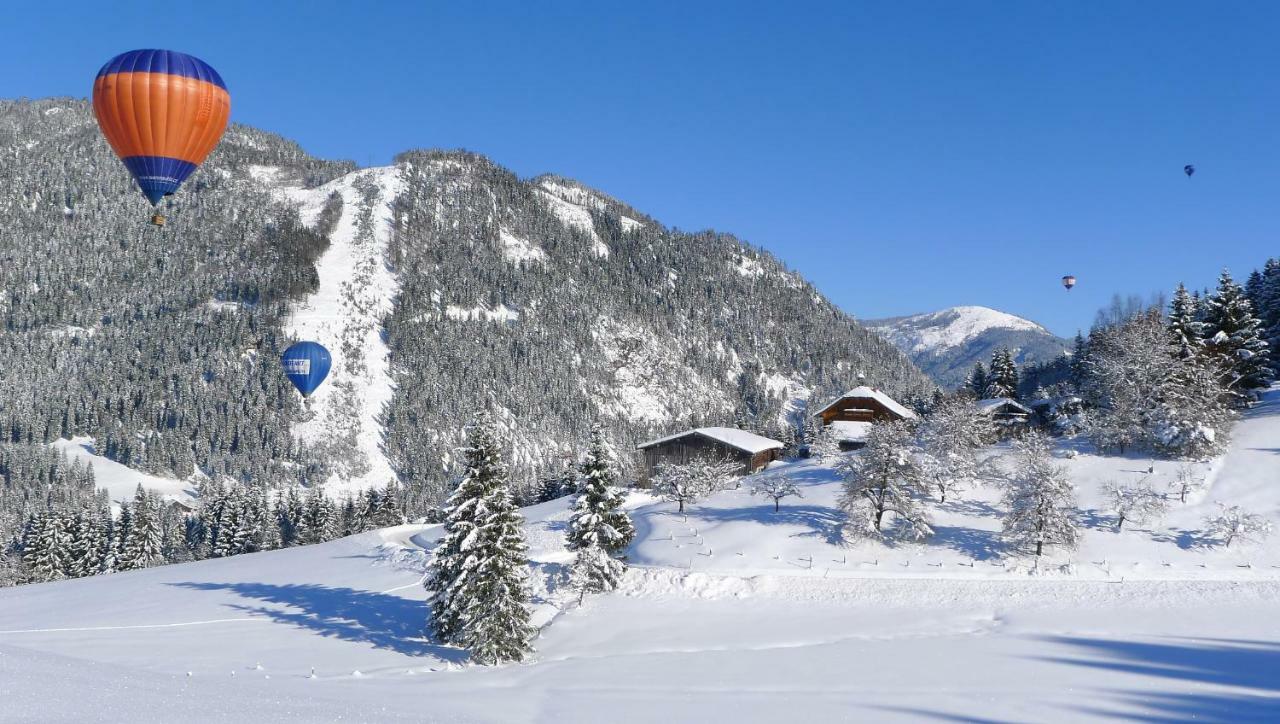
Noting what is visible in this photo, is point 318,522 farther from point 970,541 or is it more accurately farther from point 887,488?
point 970,541

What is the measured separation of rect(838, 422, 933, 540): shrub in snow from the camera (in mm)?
41094

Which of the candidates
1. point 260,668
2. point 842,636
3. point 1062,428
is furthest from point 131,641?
point 1062,428

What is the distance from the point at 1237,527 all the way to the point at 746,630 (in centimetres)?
2693

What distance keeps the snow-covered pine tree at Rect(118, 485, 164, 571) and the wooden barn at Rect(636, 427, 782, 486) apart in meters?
47.1

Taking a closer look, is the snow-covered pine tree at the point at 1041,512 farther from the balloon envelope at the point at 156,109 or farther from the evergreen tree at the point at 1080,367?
the balloon envelope at the point at 156,109

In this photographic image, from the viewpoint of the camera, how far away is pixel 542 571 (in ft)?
133

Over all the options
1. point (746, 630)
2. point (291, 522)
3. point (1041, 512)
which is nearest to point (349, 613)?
point (746, 630)

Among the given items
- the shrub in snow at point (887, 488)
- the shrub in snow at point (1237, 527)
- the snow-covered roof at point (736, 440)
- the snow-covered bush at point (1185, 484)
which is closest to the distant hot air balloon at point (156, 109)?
the shrub in snow at point (887, 488)

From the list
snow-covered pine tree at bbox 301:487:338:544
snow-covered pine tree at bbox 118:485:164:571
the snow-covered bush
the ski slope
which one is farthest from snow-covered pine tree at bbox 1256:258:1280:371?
the ski slope

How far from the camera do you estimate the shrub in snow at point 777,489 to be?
48.0 meters

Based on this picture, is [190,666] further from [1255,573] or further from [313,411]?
[313,411]

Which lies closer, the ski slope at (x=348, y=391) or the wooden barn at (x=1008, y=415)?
the wooden barn at (x=1008, y=415)

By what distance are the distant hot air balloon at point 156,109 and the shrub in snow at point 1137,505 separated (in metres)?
51.2

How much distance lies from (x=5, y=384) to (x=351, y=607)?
17300cm
